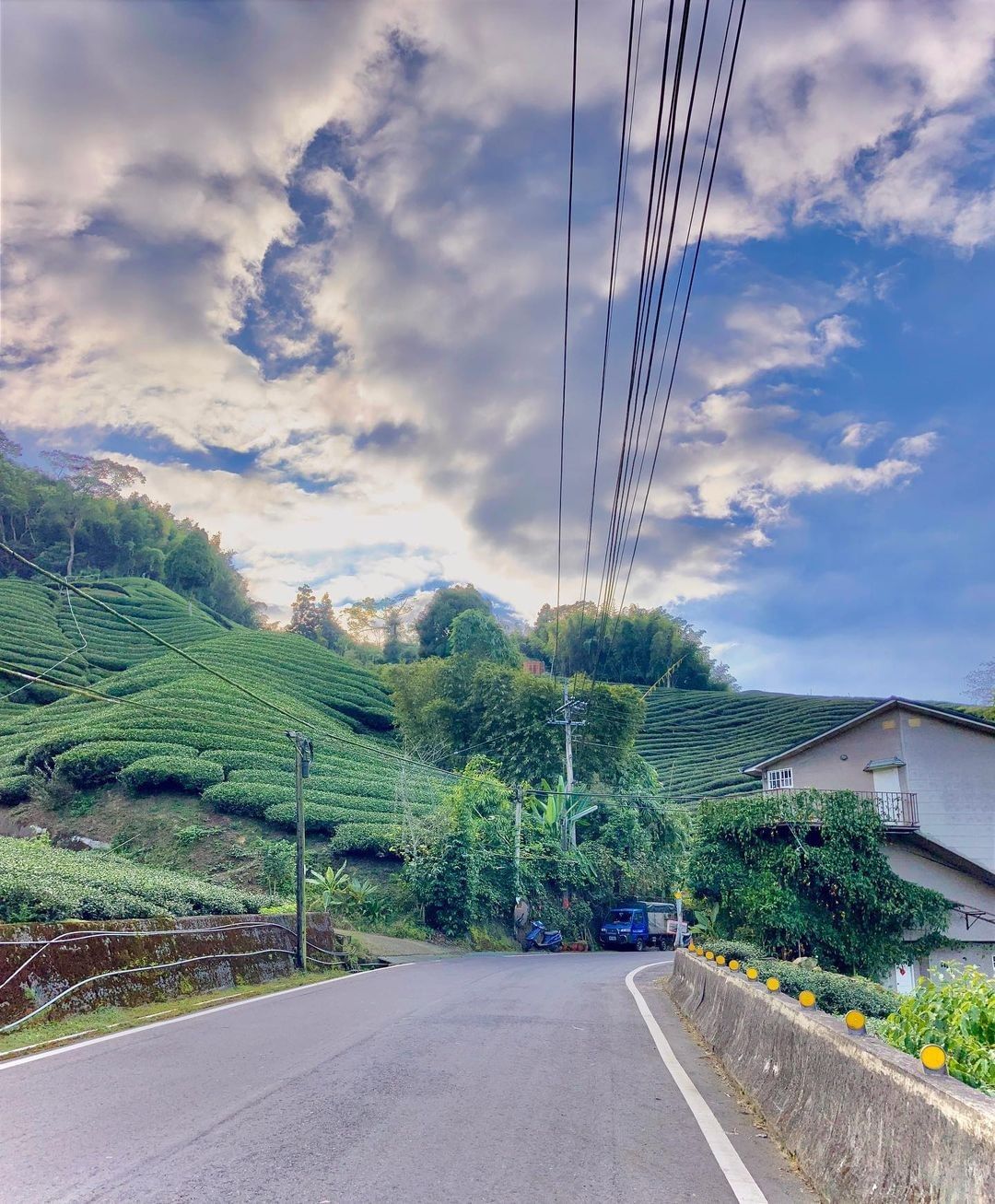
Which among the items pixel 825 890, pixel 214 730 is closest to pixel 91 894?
pixel 825 890

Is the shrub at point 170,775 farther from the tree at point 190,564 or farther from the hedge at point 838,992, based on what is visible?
the tree at point 190,564

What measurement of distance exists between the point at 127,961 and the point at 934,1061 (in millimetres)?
10485

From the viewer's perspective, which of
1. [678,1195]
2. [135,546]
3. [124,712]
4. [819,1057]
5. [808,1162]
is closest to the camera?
[678,1195]

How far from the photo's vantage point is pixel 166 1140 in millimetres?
4766

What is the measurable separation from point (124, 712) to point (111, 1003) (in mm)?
35121

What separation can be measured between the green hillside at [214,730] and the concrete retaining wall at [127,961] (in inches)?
193

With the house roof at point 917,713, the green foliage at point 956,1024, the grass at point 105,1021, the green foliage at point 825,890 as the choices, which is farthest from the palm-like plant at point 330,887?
the green foliage at point 956,1024

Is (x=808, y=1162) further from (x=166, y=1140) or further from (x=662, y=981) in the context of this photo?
(x=662, y=981)

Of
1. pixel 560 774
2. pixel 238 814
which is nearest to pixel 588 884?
pixel 560 774

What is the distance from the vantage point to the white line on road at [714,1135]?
410 cm

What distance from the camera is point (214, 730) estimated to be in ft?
135

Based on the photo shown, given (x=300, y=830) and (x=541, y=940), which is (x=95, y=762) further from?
(x=300, y=830)

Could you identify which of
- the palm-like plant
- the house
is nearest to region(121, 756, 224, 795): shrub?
the palm-like plant

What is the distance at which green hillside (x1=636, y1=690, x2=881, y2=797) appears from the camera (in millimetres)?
64938
